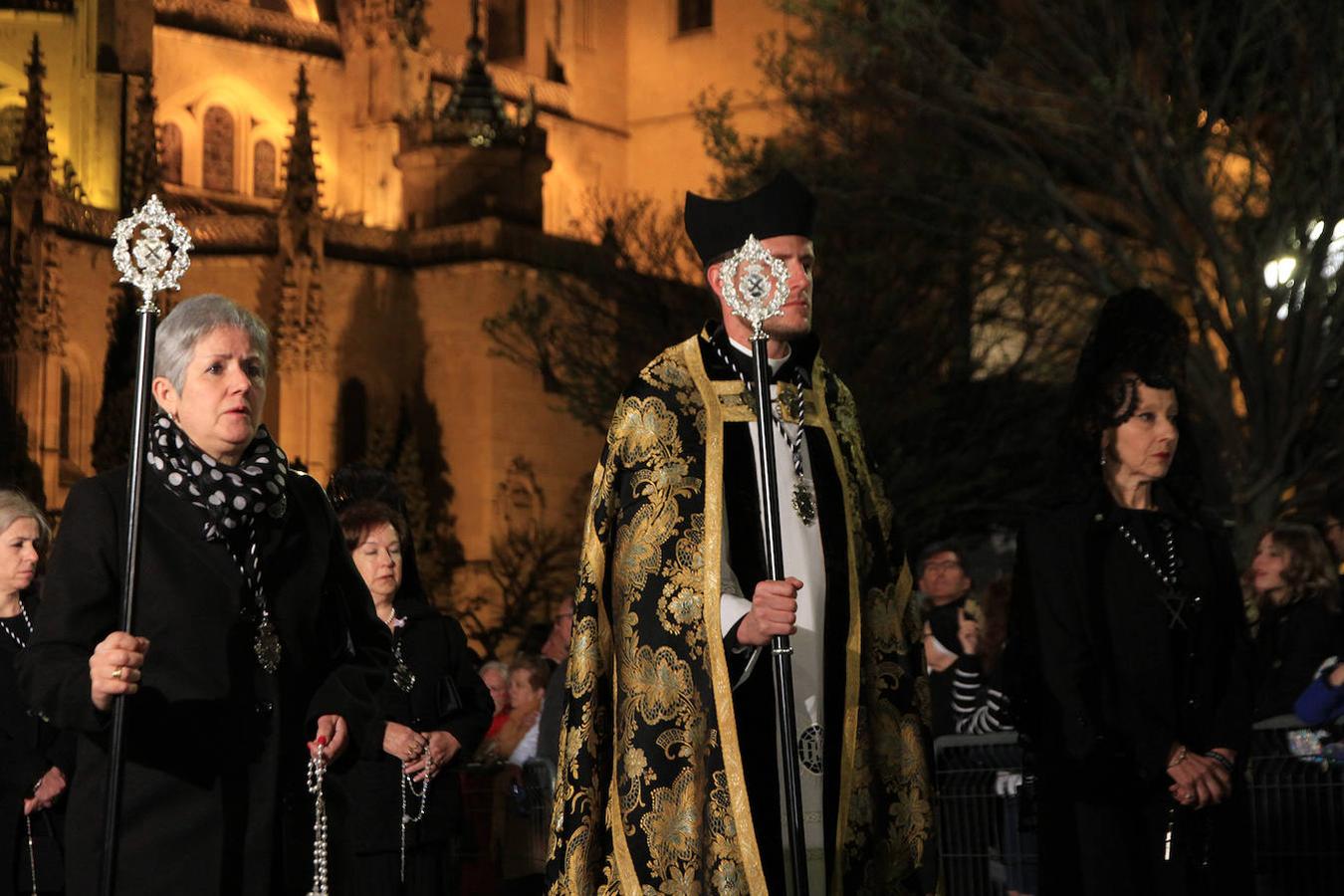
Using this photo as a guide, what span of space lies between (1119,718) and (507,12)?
59250 millimetres

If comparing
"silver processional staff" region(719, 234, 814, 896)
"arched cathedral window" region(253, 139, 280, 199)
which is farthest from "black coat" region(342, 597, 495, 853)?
"arched cathedral window" region(253, 139, 280, 199)

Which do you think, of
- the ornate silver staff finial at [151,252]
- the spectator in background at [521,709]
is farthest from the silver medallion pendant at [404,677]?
the spectator in background at [521,709]

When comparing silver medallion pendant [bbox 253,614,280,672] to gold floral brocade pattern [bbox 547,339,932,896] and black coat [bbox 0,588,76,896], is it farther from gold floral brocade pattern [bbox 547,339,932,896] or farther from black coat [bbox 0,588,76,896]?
black coat [bbox 0,588,76,896]

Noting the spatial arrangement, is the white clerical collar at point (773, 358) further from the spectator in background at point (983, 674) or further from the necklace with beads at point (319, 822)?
the spectator in background at point (983, 674)

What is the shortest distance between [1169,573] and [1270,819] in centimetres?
259

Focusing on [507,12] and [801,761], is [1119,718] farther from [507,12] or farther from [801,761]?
[507,12]

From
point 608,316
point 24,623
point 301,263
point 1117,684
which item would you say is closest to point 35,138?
point 301,263

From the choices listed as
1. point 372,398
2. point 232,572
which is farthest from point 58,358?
point 232,572

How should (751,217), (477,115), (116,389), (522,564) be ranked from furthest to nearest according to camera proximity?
(477,115) → (522,564) → (116,389) → (751,217)

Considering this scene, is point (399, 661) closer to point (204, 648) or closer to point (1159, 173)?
point (204, 648)

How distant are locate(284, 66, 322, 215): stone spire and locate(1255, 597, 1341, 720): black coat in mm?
40696

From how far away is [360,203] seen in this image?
5819 centimetres

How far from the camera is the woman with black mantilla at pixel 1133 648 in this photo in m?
7.19

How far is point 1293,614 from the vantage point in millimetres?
10062
